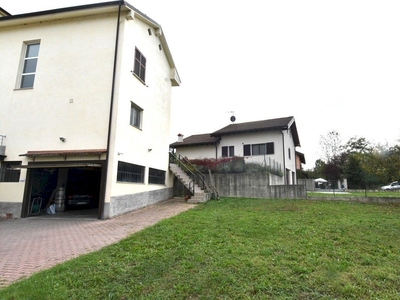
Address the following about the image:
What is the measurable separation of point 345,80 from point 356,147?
104 ft

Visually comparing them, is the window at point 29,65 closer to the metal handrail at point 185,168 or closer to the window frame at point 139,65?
the window frame at point 139,65

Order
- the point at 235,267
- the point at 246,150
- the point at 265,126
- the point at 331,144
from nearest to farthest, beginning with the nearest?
the point at 235,267, the point at 265,126, the point at 246,150, the point at 331,144

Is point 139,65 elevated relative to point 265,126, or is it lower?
elevated

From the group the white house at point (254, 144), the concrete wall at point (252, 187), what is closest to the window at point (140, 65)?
the concrete wall at point (252, 187)

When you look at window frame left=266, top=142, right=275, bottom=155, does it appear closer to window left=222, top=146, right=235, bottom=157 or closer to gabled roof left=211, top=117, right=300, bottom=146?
gabled roof left=211, top=117, right=300, bottom=146

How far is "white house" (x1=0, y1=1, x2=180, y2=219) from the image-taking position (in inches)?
437

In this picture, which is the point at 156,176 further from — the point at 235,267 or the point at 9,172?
the point at 235,267

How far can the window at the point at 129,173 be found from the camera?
11284 millimetres

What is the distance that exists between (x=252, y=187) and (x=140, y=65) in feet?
33.7

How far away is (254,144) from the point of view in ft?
72.8

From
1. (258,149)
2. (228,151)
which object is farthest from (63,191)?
(258,149)

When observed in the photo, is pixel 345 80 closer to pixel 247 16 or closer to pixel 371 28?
pixel 371 28

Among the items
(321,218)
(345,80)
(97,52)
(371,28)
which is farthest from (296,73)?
(97,52)

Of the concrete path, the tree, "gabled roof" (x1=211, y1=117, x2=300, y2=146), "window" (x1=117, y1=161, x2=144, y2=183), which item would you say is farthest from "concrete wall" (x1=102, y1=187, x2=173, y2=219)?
the tree
